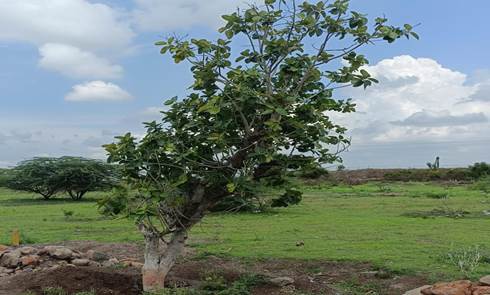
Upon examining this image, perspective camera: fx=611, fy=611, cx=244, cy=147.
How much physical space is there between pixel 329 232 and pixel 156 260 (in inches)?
281

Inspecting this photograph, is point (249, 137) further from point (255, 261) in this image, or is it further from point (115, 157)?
point (255, 261)

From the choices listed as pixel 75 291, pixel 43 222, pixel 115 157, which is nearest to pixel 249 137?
pixel 115 157

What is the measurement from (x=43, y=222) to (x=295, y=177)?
11.4 meters

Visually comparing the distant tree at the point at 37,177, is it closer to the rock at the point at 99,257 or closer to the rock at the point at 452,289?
the rock at the point at 99,257

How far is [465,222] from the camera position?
15883 mm

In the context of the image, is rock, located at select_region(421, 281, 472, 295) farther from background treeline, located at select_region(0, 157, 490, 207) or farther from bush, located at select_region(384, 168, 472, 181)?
bush, located at select_region(384, 168, 472, 181)

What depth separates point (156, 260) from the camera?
7660mm

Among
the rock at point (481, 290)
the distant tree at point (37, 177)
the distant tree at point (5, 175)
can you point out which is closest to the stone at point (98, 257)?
the rock at point (481, 290)

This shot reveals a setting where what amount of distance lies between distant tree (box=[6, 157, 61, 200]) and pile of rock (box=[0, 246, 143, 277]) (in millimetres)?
19805

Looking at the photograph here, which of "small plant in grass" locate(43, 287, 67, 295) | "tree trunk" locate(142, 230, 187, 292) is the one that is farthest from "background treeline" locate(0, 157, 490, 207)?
"small plant in grass" locate(43, 287, 67, 295)

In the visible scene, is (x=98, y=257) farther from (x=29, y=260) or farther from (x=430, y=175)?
(x=430, y=175)

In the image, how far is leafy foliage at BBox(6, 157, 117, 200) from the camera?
2903 cm

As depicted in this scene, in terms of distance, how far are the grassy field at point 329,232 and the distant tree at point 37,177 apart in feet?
24.1

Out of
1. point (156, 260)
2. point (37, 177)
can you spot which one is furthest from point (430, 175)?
point (156, 260)
